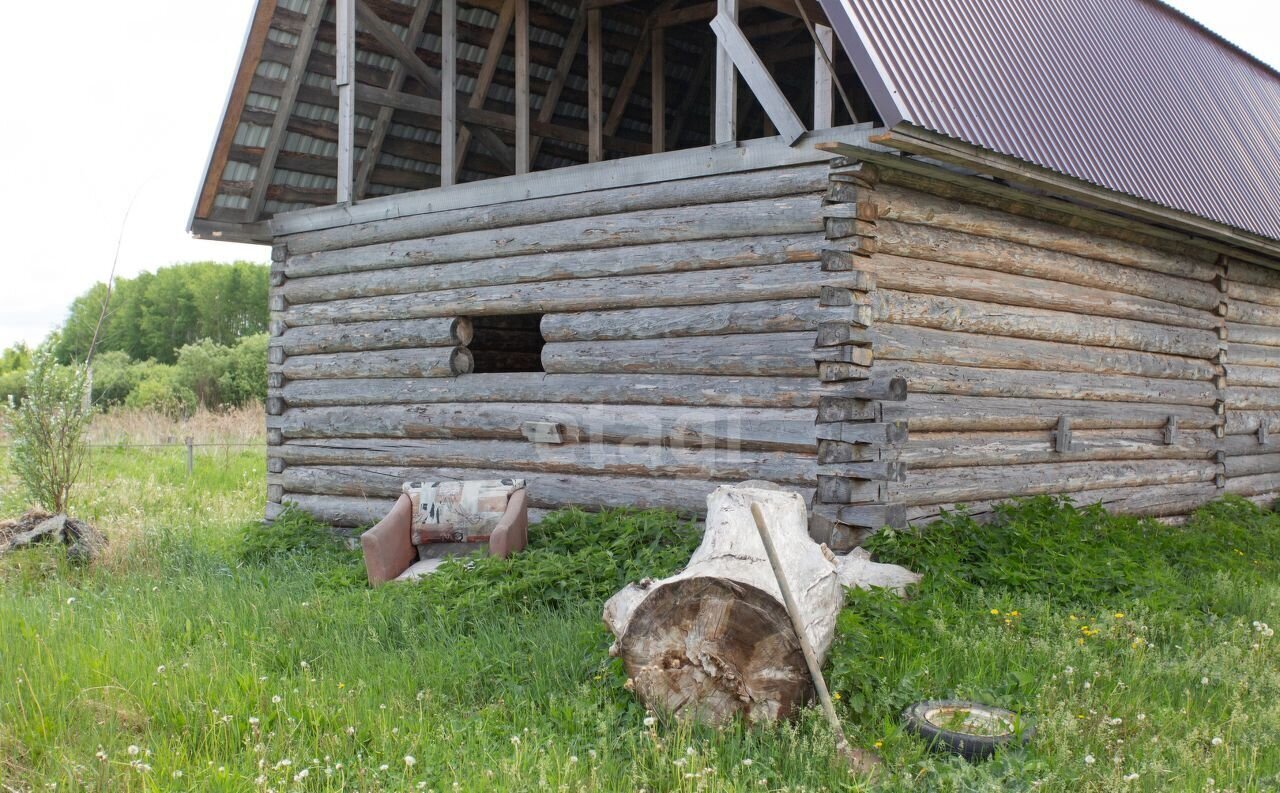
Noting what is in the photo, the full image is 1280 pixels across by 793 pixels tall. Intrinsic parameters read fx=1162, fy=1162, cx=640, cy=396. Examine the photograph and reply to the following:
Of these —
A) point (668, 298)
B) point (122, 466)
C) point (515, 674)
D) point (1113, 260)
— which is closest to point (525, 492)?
point (668, 298)

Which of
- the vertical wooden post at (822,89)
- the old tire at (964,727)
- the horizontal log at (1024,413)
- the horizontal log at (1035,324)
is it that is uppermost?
the vertical wooden post at (822,89)

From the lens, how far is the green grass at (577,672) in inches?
197

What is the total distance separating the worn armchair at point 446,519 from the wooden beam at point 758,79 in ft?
11.7

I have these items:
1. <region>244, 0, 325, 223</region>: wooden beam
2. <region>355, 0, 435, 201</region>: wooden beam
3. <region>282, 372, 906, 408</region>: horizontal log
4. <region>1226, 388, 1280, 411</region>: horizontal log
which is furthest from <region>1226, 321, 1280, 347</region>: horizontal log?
<region>244, 0, 325, 223</region>: wooden beam

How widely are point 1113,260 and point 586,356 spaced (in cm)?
531

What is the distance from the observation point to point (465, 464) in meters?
10.9

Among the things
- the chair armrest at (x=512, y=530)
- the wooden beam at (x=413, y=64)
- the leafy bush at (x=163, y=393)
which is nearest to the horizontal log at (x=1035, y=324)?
the chair armrest at (x=512, y=530)

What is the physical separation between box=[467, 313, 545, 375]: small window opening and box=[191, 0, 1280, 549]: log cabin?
1.7 inches

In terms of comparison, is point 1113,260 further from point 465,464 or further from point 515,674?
point 515,674

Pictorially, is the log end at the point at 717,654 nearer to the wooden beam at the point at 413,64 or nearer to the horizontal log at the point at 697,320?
the horizontal log at the point at 697,320

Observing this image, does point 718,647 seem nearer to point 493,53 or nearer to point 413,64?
point 413,64

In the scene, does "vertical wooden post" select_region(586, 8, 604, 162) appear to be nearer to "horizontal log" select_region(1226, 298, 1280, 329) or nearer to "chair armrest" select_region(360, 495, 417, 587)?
"chair armrest" select_region(360, 495, 417, 587)

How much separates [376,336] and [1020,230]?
623 cm

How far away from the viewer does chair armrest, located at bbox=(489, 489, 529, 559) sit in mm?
8688
